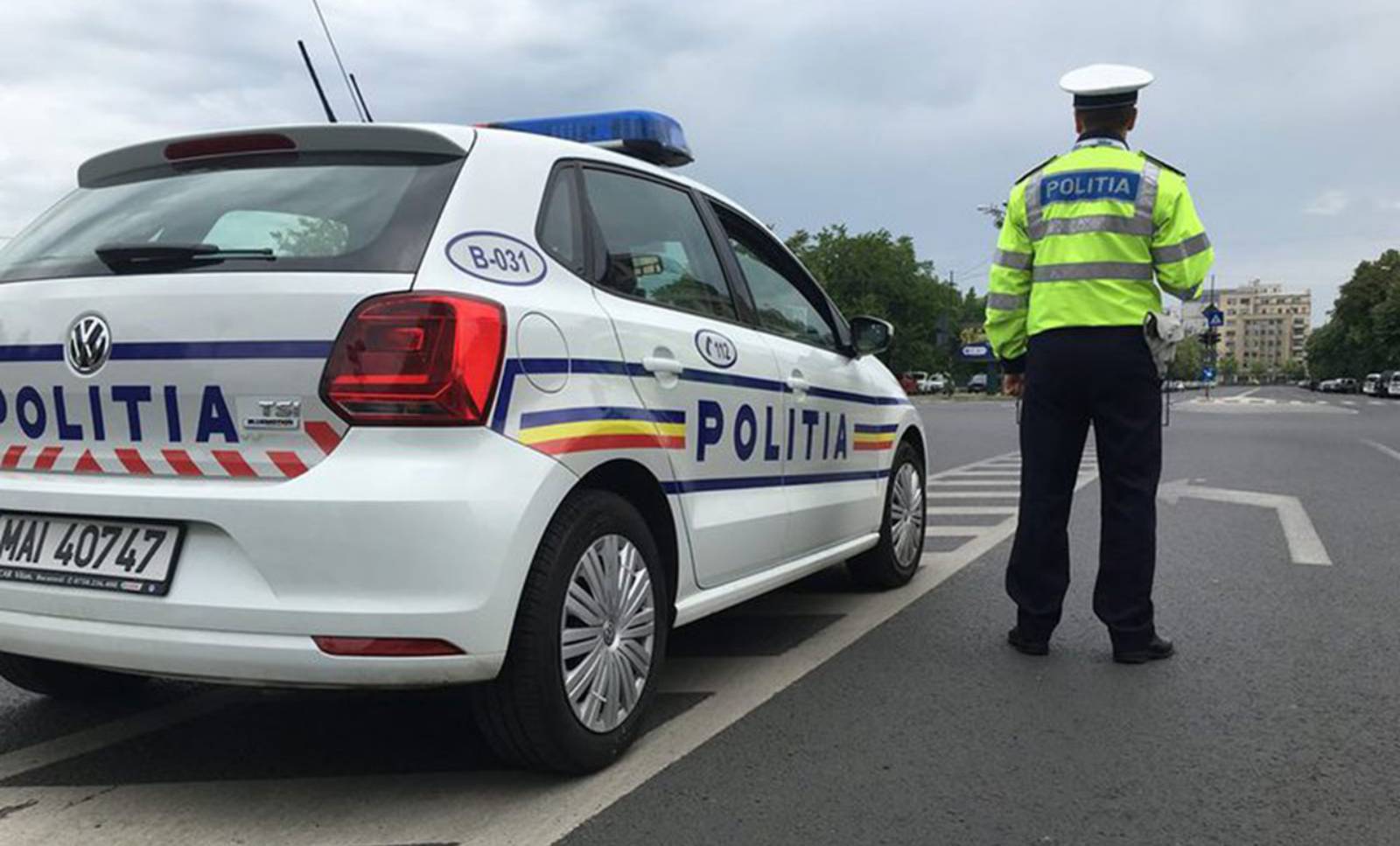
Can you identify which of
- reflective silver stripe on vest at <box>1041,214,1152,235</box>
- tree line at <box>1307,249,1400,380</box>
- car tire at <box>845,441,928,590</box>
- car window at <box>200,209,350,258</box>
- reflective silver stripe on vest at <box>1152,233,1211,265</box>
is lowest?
car tire at <box>845,441,928,590</box>

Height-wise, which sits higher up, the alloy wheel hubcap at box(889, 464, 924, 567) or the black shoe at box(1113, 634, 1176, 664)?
the alloy wheel hubcap at box(889, 464, 924, 567)

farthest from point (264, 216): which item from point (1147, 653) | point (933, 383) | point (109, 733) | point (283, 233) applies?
point (933, 383)

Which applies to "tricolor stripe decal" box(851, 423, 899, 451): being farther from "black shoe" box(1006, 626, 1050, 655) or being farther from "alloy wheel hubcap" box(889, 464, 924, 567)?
"black shoe" box(1006, 626, 1050, 655)

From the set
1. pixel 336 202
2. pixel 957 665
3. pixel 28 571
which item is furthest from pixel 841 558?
pixel 28 571

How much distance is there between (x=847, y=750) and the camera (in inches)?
123

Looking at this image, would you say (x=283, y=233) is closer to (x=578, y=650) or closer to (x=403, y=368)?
(x=403, y=368)

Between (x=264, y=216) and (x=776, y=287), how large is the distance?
6.91ft

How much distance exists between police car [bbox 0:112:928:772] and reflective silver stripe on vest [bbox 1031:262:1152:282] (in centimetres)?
→ 156

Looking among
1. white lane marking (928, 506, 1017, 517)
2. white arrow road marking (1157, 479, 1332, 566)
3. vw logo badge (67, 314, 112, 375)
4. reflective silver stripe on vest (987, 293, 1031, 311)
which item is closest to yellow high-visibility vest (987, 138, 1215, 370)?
reflective silver stripe on vest (987, 293, 1031, 311)

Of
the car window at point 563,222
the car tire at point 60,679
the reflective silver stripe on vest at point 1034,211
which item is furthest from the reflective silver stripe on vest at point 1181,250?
the car tire at point 60,679

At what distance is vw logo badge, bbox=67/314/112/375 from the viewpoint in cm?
266

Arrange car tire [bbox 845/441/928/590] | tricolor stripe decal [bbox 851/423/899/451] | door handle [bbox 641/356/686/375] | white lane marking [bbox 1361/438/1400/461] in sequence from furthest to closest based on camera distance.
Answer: white lane marking [bbox 1361/438/1400/461]
car tire [bbox 845/441/928/590]
tricolor stripe decal [bbox 851/423/899/451]
door handle [bbox 641/356/686/375]

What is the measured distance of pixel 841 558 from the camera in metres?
4.62

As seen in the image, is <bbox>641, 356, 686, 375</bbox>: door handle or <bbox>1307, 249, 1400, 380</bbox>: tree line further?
<bbox>1307, 249, 1400, 380</bbox>: tree line
